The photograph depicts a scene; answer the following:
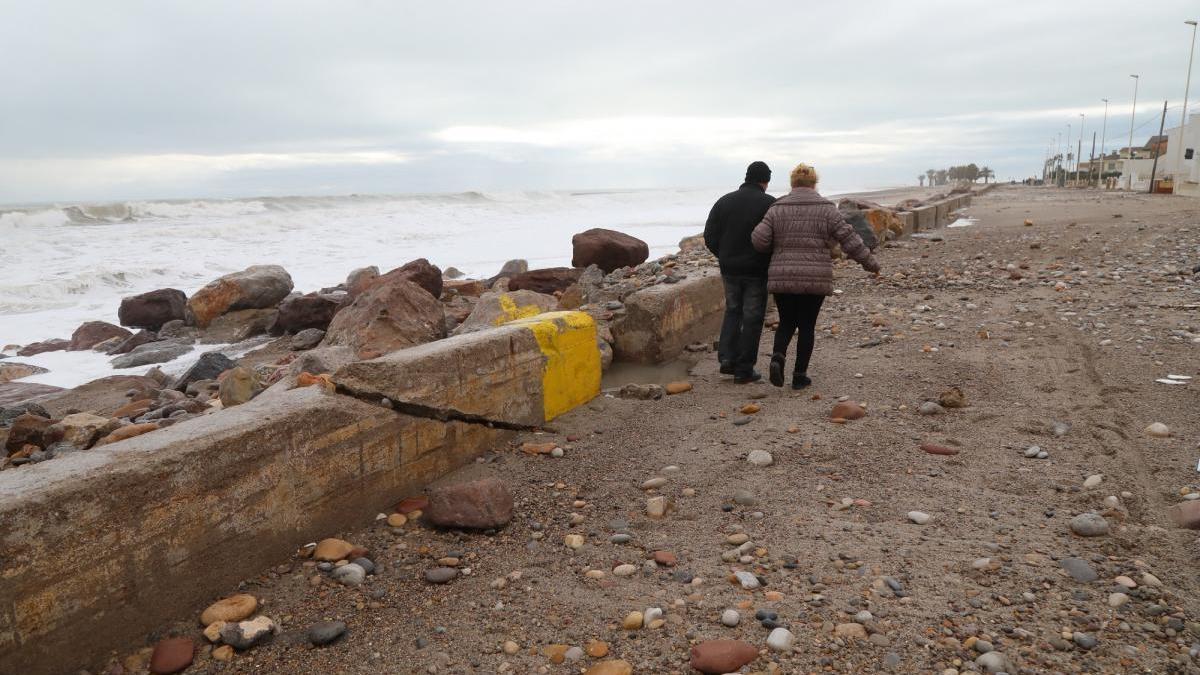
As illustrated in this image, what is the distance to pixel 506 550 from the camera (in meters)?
3.23

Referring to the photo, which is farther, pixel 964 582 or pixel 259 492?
pixel 259 492

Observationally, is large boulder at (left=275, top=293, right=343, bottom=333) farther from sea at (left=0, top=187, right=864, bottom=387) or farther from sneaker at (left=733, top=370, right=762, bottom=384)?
sneaker at (left=733, top=370, right=762, bottom=384)

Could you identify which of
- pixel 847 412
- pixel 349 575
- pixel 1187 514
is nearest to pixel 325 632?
pixel 349 575

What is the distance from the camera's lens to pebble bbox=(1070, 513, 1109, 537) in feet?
9.89

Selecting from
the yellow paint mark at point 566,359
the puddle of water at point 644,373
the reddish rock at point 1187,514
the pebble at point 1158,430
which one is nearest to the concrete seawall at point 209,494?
the yellow paint mark at point 566,359

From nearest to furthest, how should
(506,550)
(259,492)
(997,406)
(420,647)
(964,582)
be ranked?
1. (420,647)
2. (964,582)
3. (259,492)
4. (506,550)
5. (997,406)

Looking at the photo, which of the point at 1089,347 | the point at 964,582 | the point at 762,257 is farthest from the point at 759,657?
the point at 1089,347

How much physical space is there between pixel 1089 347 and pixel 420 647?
5512mm

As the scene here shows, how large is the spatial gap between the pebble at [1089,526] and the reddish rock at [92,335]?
11489 mm

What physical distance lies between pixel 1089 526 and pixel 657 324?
3542mm

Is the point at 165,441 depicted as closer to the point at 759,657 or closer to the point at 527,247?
the point at 759,657

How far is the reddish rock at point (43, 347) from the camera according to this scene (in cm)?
1031

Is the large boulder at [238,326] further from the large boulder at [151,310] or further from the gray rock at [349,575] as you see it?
the gray rock at [349,575]

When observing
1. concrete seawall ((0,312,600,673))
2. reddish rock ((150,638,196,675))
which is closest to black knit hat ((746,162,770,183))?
concrete seawall ((0,312,600,673))
